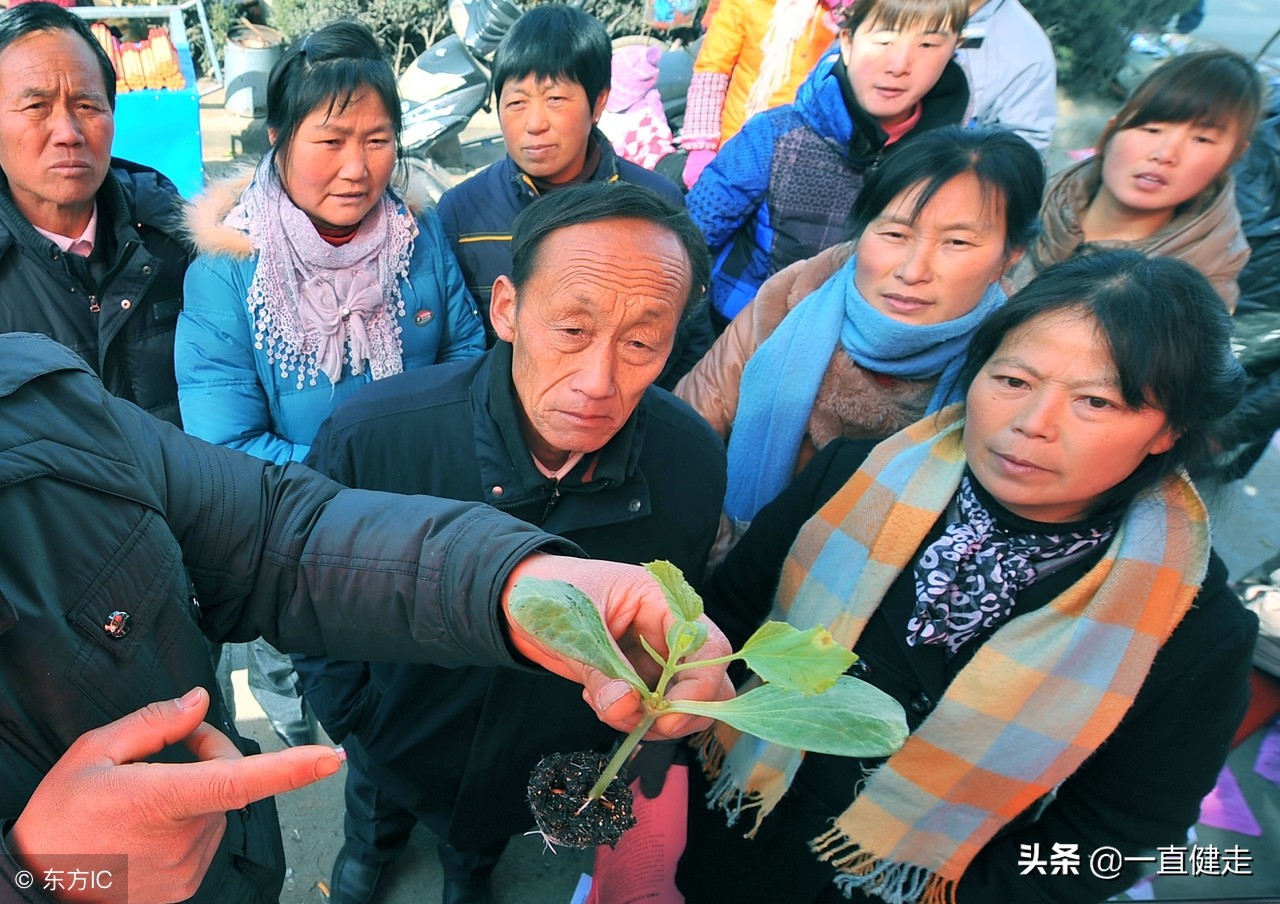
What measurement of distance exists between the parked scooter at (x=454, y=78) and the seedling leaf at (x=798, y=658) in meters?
6.19

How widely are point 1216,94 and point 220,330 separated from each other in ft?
9.60

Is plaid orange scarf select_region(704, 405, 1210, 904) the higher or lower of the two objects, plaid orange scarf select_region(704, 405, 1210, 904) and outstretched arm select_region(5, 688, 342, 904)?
the lower

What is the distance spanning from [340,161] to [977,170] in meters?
1.61

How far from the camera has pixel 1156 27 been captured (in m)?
8.38

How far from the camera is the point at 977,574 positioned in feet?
5.32

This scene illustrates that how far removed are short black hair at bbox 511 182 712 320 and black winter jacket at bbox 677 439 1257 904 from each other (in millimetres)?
599

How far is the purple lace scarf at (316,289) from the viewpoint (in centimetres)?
210

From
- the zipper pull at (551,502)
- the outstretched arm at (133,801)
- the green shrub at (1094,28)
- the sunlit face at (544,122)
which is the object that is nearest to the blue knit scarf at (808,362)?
the zipper pull at (551,502)

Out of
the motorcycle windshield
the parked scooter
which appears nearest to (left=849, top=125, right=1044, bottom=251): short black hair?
the parked scooter

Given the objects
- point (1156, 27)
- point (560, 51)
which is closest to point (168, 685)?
point (560, 51)

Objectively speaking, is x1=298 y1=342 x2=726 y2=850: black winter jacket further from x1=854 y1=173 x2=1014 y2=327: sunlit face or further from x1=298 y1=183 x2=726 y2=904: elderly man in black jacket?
x1=854 y1=173 x2=1014 y2=327: sunlit face

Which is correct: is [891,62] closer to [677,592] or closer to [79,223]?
[677,592]

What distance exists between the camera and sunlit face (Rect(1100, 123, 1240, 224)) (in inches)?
97.7

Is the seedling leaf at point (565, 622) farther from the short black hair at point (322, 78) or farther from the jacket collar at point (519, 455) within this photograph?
the short black hair at point (322, 78)
